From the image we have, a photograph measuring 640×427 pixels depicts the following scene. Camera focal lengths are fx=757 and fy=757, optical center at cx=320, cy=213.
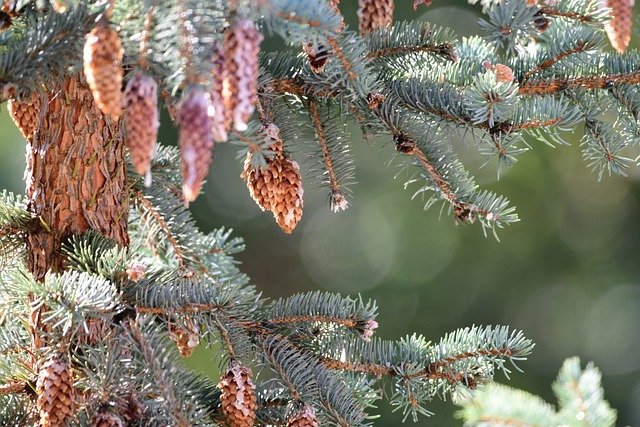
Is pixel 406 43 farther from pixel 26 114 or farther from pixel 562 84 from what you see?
pixel 26 114

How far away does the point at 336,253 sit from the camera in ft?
12.2

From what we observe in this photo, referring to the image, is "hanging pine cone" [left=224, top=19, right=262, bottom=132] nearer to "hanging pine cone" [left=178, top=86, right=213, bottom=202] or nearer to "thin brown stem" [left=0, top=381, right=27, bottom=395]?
"hanging pine cone" [left=178, top=86, right=213, bottom=202]

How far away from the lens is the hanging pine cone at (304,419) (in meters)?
0.68

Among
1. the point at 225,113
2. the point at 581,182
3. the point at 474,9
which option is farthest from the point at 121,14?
the point at 581,182

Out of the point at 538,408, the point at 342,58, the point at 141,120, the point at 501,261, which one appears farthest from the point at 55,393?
the point at 501,261

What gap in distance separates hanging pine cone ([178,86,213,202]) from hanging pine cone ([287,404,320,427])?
11.2 inches

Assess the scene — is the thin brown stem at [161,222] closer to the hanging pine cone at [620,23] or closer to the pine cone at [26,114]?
the pine cone at [26,114]

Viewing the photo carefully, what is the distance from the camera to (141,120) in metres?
0.52

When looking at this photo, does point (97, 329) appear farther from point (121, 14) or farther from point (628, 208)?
point (628, 208)

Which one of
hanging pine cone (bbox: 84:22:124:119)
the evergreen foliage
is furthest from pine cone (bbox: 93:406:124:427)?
the evergreen foliage

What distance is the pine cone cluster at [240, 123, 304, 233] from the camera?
2.51 feet

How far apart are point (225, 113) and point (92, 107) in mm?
332

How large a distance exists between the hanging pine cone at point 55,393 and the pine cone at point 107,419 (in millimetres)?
28

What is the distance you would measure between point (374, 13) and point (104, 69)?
0.41m
